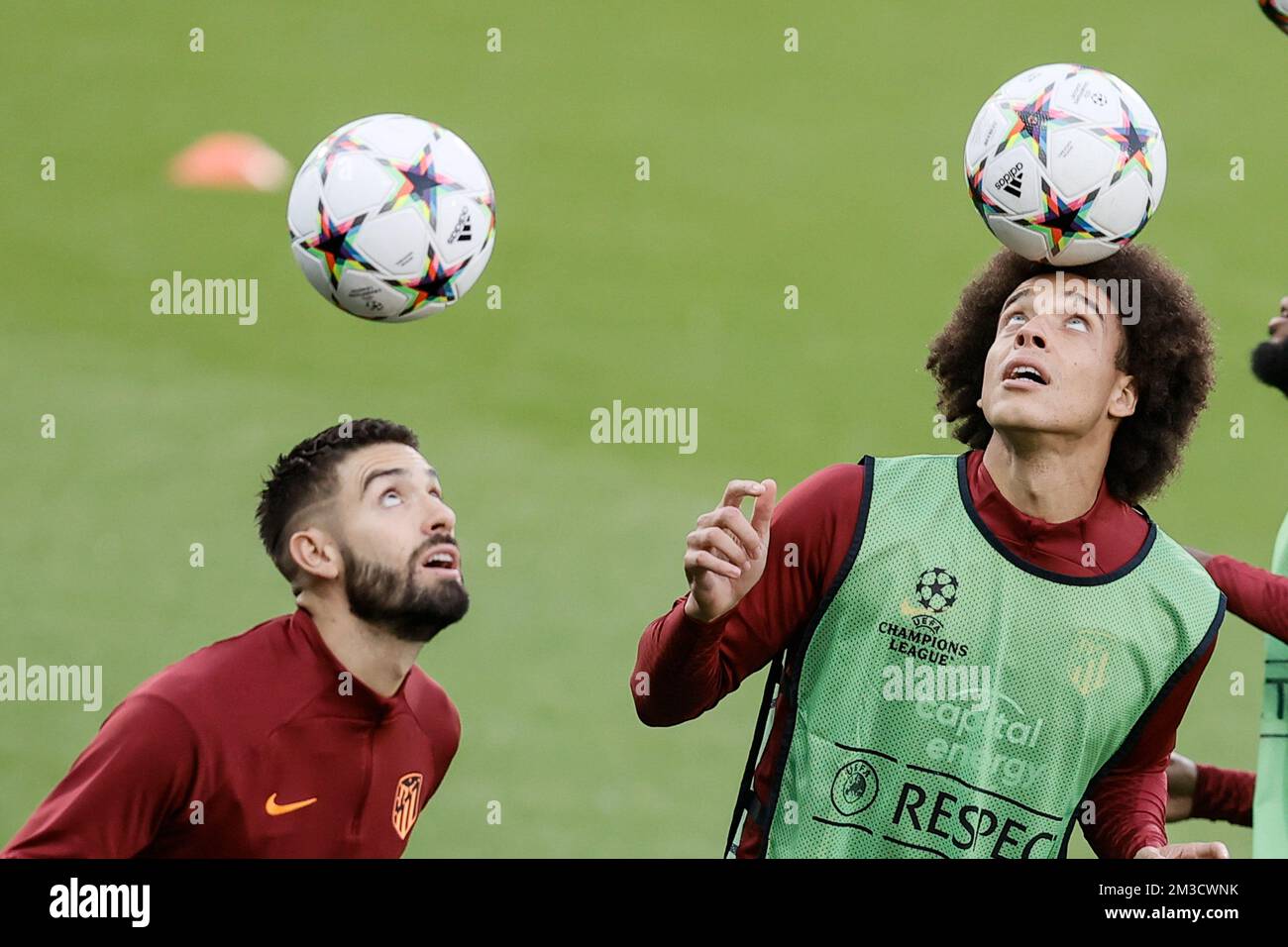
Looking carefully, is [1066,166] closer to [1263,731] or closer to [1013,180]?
[1013,180]

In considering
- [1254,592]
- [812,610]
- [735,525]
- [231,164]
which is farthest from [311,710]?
[231,164]

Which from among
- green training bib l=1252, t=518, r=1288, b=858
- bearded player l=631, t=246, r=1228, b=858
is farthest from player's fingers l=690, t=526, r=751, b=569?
green training bib l=1252, t=518, r=1288, b=858

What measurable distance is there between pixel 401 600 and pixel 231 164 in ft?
49.5

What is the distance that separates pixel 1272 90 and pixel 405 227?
17251 millimetres

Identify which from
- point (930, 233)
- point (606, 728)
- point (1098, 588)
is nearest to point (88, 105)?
point (930, 233)

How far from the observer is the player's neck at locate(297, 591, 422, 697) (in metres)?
7.11

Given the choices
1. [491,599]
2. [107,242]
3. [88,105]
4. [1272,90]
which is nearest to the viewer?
[491,599]

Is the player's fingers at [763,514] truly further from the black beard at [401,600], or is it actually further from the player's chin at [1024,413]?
the black beard at [401,600]

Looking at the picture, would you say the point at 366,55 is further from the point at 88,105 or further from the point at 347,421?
the point at 347,421

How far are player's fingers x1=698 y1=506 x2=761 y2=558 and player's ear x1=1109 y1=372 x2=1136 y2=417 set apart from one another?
1537 millimetres

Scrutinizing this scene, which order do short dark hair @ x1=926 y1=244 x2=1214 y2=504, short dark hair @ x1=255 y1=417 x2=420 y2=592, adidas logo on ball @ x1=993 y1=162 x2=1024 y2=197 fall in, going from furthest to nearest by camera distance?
short dark hair @ x1=926 y1=244 x2=1214 y2=504 < short dark hair @ x1=255 y1=417 x2=420 y2=592 < adidas logo on ball @ x1=993 y1=162 x2=1024 y2=197

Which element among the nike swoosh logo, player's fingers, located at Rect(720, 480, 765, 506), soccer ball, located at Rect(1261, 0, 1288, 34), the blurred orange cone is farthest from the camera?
the blurred orange cone

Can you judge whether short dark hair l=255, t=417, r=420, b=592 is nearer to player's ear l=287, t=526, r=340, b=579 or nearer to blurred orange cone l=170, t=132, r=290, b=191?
player's ear l=287, t=526, r=340, b=579

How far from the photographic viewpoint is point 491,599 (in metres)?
14.9
